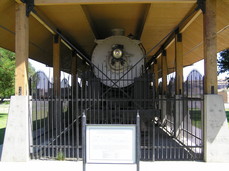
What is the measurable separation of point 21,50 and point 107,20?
14.4 feet

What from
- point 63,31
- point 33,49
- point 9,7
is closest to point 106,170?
point 9,7

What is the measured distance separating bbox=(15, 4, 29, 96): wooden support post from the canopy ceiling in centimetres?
50

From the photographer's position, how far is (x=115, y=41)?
8.09 metres

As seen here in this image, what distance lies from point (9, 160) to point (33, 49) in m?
7.37

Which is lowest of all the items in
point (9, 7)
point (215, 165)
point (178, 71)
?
point (215, 165)

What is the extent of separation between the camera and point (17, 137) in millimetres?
6156

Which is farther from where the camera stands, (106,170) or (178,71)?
(178,71)

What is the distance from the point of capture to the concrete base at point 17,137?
614 cm

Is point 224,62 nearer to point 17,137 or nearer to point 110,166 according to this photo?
point 110,166

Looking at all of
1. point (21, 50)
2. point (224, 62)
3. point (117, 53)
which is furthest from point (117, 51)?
point (224, 62)

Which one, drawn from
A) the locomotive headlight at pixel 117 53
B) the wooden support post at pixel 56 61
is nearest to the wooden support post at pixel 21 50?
the locomotive headlight at pixel 117 53

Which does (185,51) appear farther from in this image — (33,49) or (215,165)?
(215,165)

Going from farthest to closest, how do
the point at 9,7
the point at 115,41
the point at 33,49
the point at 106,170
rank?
the point at 33,49
the point at 115,41
the point at 9,7
the point at 106,170

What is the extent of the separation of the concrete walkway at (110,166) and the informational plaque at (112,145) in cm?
133
